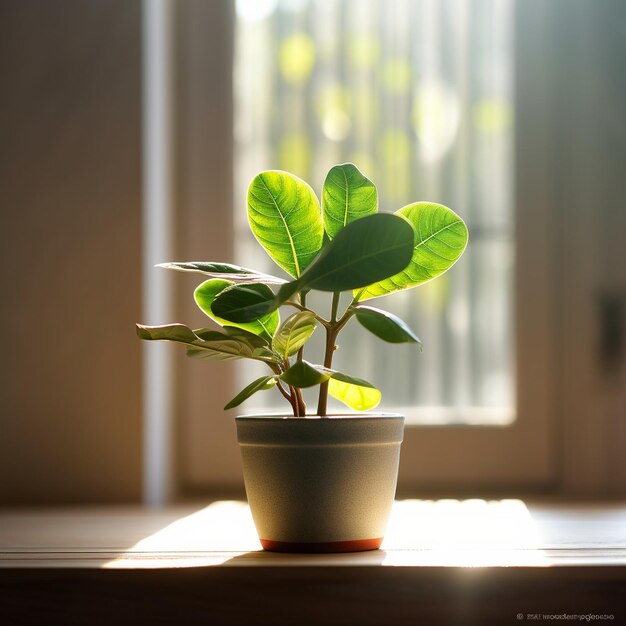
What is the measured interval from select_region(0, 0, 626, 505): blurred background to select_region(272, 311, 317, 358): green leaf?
54 centimetres

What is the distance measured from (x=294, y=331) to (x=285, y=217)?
115 mm

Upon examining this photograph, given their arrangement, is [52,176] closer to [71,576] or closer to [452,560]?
[71,576]

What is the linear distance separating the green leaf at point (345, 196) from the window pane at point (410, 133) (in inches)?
23.4

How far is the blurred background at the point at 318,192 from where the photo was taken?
135cm

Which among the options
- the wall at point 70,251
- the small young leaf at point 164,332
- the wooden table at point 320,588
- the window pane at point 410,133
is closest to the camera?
the wooden table at point 320,588

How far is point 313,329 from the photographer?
846 mm

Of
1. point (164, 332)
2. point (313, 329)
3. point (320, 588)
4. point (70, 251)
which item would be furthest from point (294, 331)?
point (70, 251)

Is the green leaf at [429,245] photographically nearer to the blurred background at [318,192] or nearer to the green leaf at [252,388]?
the green leaf at [252,388]

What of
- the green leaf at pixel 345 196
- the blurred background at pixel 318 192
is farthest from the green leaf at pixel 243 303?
the blurred background at pixel 318 192

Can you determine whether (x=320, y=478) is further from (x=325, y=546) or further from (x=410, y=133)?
(x=410, y=133)

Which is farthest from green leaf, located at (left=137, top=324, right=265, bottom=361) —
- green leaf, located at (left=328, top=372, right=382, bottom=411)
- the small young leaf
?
green leaf, located at (left=328, top=372, right=382, bottom=411)

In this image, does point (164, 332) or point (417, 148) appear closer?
point (164, 332)

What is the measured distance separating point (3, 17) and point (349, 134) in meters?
0.57

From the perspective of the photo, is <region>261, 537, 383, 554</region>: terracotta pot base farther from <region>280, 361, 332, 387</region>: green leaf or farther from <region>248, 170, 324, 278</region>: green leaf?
<region>248, 170, 324, 278</region>: green leaf
